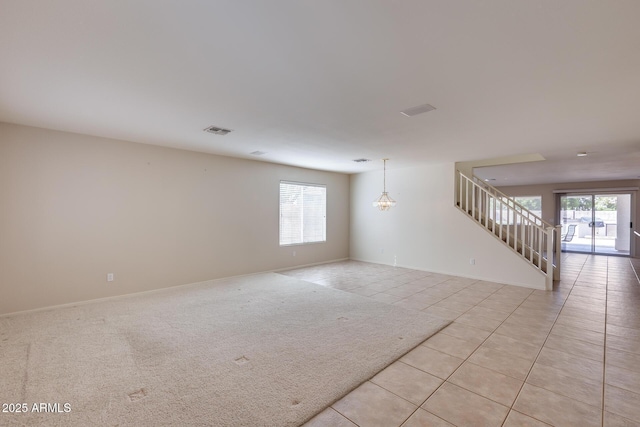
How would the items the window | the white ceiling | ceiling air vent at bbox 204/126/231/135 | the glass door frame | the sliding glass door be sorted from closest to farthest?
the white ceiling → ceiling air vent at bbox 204/126/231/135 → the window → the glass door frame → the sliding glass door

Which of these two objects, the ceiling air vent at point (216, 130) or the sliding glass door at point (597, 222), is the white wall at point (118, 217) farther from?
the sliding glass door at point (597, 222)

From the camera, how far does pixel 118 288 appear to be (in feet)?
15.1

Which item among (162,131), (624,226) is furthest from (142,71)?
(624,226)

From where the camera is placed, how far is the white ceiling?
1.69 metres

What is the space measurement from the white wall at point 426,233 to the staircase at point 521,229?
199 millimetres

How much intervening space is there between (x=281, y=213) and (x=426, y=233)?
351 cm

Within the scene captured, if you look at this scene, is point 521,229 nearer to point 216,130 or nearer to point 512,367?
point 512,367

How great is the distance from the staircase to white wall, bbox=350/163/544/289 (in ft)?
0.65

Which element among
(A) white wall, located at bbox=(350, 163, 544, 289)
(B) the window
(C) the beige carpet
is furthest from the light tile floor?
(B) the window

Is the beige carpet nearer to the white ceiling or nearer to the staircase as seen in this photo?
the white ceiling

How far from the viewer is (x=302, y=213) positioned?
7410 millimetres

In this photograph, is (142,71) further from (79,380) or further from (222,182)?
(222,182)

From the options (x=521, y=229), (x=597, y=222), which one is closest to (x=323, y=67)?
(x=521, y=229)

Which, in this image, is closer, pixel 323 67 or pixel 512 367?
pixel 323 67
